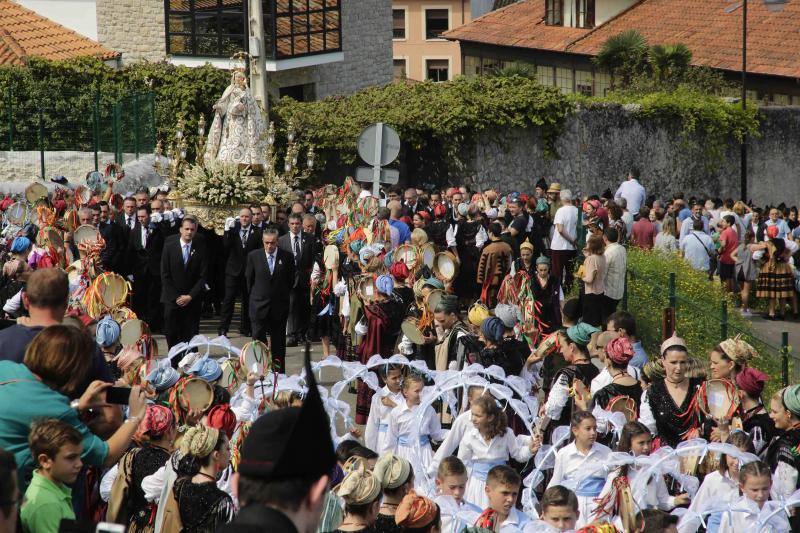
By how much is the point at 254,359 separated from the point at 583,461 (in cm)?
242

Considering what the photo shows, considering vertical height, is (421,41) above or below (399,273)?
above

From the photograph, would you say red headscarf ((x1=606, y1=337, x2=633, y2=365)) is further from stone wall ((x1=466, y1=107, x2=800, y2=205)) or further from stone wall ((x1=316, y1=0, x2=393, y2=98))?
stone wall ((x1=316, y1=0, x2=393, y2=98))

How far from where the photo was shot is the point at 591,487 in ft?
26.7

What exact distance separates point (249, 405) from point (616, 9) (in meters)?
39.5

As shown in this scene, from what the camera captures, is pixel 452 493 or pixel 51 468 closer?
pixel 51 468

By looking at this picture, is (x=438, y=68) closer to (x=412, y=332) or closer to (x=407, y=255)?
(x=407, y=255)

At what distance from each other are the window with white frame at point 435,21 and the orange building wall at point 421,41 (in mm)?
198

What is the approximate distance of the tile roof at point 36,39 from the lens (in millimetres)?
31141

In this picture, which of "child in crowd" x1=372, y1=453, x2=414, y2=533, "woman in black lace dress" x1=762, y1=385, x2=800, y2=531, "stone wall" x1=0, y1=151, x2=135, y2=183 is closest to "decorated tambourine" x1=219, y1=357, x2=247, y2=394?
"child in crowd" x1=372, y1=453, x2=414, y2=533

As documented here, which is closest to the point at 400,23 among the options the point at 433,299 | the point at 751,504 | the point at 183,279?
the point at 183,279

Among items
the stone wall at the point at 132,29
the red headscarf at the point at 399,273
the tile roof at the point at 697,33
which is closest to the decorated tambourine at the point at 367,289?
the red headscarf at the point at 399,273

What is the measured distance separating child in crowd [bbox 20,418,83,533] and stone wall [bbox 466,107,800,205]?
89.3 feet

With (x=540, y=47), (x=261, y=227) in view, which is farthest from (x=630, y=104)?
(x=261, y=227)

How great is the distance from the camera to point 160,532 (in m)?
6.27
